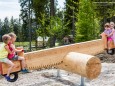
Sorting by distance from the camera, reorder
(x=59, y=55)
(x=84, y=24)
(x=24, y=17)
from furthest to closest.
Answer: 1. (x=24, y=17)
2. (x=84, y=24)
3. (x=59, y=55)

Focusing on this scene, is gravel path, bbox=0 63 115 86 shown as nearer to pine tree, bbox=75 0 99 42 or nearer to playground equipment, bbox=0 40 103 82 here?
playground equipment, bbox=0 40 103 82

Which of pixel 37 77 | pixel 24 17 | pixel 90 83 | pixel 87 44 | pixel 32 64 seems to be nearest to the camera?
pixel 32 64

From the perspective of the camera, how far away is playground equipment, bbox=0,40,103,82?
8.20 m

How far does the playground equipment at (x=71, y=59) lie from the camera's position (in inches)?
323

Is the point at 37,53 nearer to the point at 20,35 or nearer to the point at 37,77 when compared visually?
the point at 37,77

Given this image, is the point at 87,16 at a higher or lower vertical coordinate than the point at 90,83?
higher

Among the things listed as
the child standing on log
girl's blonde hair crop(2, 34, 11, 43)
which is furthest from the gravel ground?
girl's blonde hair crop(2, 34, 11, 43)

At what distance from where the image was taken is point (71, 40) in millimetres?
31844

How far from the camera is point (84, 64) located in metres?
8.82

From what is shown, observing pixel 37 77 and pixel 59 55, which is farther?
pixel 37 77

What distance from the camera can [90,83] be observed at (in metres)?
11.7

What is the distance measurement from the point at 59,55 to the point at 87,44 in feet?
3.93

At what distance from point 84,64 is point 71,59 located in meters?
0.73

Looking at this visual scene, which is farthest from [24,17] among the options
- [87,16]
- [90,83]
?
[90,83]
